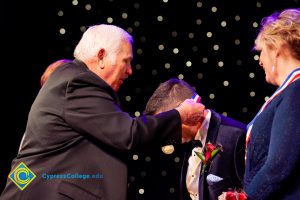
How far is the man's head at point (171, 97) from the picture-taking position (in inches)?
84.7

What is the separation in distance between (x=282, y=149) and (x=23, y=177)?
876mm

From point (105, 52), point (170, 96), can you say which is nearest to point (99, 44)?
point (105, 52)

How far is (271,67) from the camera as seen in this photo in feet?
5.64

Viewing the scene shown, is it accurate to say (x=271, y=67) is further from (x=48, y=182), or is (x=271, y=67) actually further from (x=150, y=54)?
(x=150, y=54)

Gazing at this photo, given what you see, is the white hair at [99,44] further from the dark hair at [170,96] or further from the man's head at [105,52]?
the dark hair at [170,96]

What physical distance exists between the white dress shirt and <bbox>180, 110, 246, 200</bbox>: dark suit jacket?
0.06m

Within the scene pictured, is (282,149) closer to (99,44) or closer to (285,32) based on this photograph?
(285,32)

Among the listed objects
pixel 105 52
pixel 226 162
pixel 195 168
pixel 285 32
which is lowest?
pixel 195 168

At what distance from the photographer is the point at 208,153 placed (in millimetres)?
1915

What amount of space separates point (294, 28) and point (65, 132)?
874 millimetres

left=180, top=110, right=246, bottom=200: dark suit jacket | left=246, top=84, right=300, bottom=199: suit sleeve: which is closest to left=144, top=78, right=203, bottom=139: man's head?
left=180, top=110, right=246, bottom=200: dark suit jacket

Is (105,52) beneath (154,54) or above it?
above

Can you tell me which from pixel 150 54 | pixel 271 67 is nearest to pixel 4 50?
pixel 150 54

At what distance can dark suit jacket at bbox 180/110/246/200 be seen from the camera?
1905 mm
